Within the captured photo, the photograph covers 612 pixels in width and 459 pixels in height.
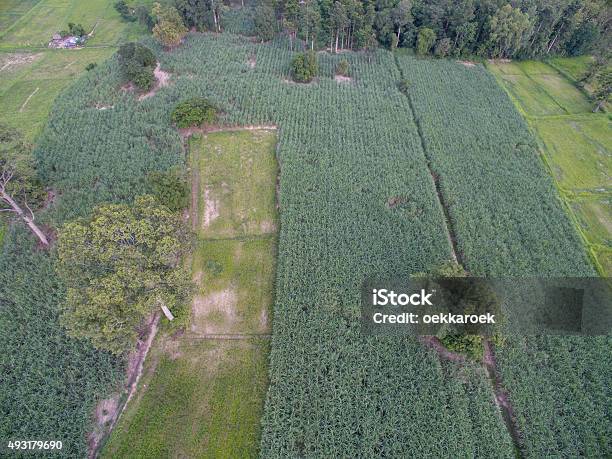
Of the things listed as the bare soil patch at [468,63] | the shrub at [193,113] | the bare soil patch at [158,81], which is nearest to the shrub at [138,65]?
the bare soil patch at [158,81]

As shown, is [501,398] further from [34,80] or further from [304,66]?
[34,80]

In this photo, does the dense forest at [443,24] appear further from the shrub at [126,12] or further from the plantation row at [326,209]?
the shrub at [126,12]

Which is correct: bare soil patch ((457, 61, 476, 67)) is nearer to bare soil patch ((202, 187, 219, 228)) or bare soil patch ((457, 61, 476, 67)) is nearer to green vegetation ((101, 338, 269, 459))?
bare soil patch ((202, 187, 219, 228))

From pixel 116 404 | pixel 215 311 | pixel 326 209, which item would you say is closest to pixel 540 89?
pixel 326 209

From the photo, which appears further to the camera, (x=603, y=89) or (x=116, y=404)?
(x=603, y=89)

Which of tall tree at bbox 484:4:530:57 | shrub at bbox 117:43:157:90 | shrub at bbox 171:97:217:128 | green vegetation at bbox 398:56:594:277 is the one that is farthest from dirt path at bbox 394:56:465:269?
shrub at bbox 117:43:157:90

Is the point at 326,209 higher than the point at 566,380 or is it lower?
higher

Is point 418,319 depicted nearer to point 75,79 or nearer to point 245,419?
point 245,419
